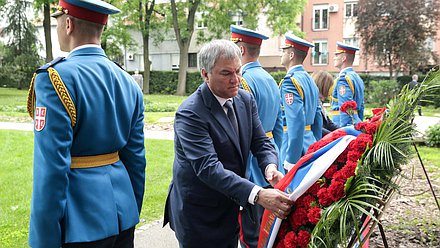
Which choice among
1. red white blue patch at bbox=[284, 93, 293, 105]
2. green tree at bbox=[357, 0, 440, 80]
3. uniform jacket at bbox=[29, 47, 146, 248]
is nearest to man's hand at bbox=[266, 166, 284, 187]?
uniform jacket at bbox=[29, 47, 146, 248]

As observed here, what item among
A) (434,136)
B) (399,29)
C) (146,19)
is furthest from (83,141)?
(146,19)

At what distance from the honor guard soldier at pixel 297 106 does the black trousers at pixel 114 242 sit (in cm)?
234

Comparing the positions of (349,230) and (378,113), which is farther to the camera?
(378,113)

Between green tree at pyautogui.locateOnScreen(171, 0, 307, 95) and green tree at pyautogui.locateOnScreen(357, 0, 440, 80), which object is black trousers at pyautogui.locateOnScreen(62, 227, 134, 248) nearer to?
green tree at pyautogui.locateOnScreen(357, 0, 440, 80)

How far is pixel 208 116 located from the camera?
9.41 ft

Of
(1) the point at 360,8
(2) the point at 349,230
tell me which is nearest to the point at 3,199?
(2) the point at 349,230

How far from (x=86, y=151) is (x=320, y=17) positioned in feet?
127

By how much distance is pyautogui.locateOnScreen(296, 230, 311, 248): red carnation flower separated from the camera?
8.05 feet

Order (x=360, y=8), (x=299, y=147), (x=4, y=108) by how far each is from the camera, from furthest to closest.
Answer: (x=360, y=8) → (x=4, y=108) → (x=299, y=147)

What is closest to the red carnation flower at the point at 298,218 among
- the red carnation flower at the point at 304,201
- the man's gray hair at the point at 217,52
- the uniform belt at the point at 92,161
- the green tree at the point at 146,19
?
the red carnation flower at the point at 304,201

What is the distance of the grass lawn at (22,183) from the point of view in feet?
17.4

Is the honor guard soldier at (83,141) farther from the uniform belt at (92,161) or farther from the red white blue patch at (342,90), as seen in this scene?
the red white blue patch at (342,90)

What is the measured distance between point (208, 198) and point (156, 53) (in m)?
43.6

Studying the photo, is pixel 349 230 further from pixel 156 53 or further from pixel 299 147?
pixel 156 53
